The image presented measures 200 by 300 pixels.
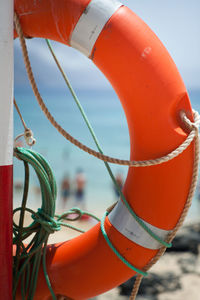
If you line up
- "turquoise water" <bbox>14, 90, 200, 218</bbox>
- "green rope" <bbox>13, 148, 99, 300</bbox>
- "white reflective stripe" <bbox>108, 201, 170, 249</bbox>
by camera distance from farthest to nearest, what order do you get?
"turquoise water" <bbox>14, 90, 200, 218</bbox> → "green rope" <bbox>13, 148, 99, 300</bbox> → "white reflective stripe" <bbox>108, 201, 170, 249</bbox>

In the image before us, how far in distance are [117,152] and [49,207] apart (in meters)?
14.5

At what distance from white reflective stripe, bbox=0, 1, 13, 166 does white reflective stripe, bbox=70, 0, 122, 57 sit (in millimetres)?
234

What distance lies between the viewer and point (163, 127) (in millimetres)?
1310

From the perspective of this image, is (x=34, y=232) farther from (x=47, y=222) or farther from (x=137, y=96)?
(x=137, y=96)

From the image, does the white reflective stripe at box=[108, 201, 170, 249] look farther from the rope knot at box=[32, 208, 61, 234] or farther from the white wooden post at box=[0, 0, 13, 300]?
the white wooden post at box=[0, 0, 13, 300]

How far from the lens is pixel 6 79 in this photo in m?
1.24

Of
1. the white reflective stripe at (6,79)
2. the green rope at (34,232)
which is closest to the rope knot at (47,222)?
the green rope at (34,232)

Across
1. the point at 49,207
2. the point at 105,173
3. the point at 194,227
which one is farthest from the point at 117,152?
the point at 49,207


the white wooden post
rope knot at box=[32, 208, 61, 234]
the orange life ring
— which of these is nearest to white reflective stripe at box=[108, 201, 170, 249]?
the orange life ring

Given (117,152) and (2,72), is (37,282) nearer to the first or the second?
(2,72)

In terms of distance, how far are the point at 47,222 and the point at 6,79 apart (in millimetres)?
603

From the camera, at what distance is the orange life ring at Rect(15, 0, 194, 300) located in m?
1.30

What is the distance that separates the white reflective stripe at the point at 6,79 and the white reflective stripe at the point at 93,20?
234mm

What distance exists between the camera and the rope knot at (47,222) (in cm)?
151
